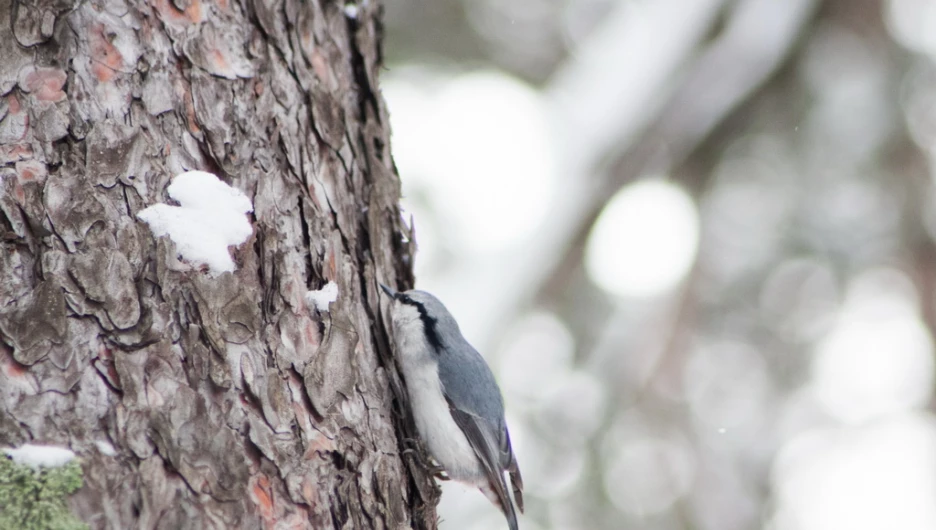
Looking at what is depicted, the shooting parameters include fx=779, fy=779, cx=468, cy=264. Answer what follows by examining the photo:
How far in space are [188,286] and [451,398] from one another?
1.09 metres

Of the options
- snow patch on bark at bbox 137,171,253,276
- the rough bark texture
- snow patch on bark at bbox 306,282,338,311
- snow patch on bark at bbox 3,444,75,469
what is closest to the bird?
the rough bark texture

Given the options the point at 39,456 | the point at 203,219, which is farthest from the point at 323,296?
the point at 39,456

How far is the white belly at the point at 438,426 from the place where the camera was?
231cm

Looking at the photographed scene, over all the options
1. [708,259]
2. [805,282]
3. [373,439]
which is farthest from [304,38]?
[805,282]

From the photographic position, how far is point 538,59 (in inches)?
286

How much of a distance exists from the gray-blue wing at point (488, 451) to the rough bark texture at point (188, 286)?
36cm

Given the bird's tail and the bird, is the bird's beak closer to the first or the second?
the bird

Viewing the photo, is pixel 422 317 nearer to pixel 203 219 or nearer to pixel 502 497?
pixel 502 497

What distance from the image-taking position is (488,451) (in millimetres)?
2562

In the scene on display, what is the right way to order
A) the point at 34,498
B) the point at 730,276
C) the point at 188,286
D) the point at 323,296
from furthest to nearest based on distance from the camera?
the point at 730,276, the point at 323,296, the point at 188,286, the point at 34,498

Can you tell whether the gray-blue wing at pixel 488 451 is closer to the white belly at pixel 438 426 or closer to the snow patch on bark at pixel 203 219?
the white belly at pixel 438 426

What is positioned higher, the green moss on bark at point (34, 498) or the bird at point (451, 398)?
the bird at point (451, 398)

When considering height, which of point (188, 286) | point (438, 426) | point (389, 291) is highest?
point (389, 291)

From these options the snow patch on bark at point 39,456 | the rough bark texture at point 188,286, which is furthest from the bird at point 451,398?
the snow patch on bark at point 39,456
